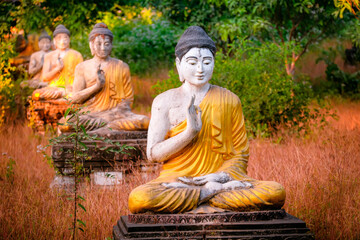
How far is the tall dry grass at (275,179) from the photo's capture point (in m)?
4.41

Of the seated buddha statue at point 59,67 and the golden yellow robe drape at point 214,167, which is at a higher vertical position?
the seated buddha statue at point 59,67

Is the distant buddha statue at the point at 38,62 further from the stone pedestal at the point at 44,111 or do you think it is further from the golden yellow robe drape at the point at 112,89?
the golden yellow robe drape at the point at 112,89

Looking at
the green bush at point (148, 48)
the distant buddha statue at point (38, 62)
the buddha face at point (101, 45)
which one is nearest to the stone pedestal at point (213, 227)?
the buddha face at point (101, 45)

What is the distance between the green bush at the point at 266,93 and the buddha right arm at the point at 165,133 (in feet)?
13.3

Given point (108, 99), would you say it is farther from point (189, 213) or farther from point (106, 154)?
point (189, 213)

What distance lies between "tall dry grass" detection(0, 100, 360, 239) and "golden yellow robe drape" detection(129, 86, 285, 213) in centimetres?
90

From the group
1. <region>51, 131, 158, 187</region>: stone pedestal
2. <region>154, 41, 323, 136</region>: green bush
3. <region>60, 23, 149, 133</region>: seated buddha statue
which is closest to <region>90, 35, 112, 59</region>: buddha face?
<region>60, 23, 149, 133</region>: seated buddha statue

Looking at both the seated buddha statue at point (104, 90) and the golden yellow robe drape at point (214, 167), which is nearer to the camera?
the golden yellow robe drape at point (214, 167)

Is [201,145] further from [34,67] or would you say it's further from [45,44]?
[45,44]

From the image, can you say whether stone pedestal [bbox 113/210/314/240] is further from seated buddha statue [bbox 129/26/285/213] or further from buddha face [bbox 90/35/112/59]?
buddha face [bbox 90/35/112/59]

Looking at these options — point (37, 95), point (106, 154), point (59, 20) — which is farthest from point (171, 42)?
point (106, 154)

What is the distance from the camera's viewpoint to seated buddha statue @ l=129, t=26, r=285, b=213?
3.65 meters

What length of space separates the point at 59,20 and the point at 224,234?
11.4 metres

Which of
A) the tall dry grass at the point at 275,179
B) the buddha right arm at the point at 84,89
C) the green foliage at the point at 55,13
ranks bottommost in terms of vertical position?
the tall dry grass at the point at 275,179
